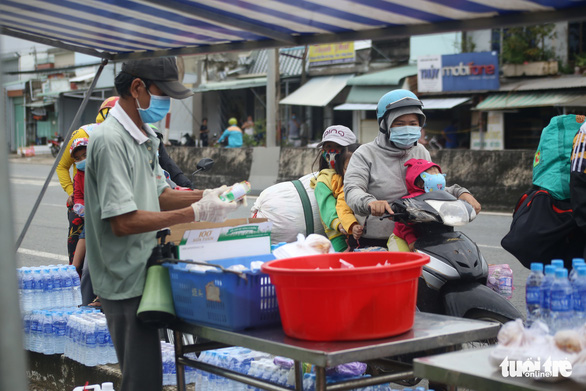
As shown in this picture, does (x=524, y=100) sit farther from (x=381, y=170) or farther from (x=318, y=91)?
(x=381, y=170)

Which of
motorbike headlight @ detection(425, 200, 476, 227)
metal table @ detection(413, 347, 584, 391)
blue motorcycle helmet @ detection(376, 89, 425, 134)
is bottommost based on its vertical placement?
metal table @ detection(413, 347, 584, 391)

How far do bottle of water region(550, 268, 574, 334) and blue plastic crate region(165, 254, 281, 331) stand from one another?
109 centimetres

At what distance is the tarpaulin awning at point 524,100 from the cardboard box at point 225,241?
18.8 meters

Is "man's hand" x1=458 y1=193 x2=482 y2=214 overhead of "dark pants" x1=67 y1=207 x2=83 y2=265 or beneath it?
overhead

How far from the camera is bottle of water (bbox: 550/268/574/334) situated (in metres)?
2.33

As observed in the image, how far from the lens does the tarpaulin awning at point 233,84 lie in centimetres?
2914

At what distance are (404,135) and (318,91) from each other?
23286 mm

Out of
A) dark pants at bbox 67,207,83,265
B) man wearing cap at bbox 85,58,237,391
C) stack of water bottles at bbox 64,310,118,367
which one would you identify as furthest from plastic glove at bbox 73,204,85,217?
man wearing cap at bbox 85,58,237,391

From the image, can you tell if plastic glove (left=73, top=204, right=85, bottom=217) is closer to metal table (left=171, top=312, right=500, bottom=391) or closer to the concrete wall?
metal table (left=171, top=312, right=500, bottom=391)

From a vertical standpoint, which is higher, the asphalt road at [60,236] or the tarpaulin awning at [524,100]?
the tarpaulin awning at [524,100]

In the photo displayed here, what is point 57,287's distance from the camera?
5699 millimetres

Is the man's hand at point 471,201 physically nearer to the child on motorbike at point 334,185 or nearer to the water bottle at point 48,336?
the child on motorbike at point 334,185

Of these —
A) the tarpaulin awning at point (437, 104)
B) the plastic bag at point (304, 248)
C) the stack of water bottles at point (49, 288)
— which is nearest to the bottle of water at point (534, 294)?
the plastic bag at point (304, 248)

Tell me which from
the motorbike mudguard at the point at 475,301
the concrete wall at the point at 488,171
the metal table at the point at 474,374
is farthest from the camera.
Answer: the concrete wall at the point at 488,171
